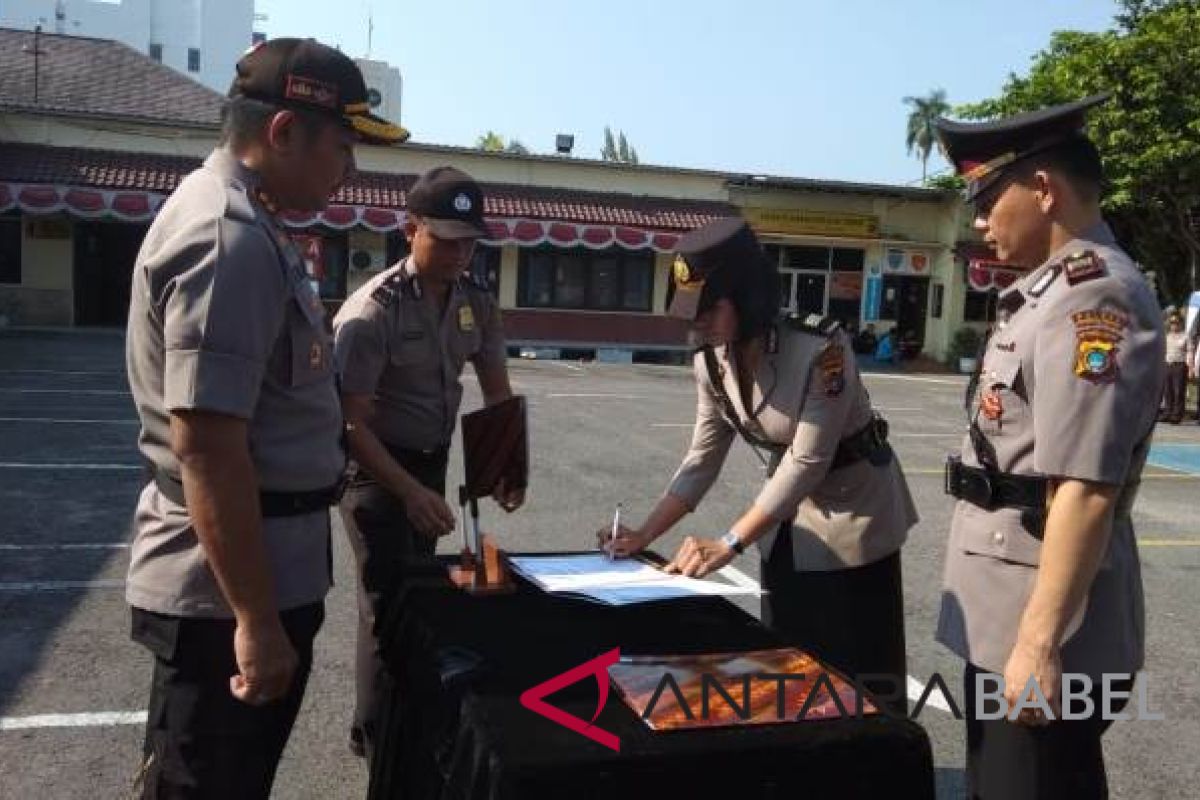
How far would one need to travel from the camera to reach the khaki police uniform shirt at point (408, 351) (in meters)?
3.11

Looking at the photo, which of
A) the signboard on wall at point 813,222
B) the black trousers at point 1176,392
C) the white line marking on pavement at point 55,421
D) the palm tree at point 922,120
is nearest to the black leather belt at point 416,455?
the white line marking on pavement at point 55,421

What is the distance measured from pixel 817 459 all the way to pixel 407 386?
138cm

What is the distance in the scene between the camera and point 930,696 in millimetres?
4121

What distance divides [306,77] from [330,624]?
3288 mm

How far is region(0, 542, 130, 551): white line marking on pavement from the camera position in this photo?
5.73 meters

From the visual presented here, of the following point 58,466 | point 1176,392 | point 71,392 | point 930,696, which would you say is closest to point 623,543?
point 930,696

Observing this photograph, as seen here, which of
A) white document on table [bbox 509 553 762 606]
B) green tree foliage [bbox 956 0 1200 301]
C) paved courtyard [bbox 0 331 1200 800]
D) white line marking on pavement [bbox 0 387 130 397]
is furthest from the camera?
green tree foliage [bbox 956 0 1200 301]

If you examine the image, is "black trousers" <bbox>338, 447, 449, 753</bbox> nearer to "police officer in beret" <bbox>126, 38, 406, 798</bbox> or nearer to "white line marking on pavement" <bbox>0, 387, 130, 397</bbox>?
"police officer in beret" <bbox>126, 38, 406, 798</bbox>

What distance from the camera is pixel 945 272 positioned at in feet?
85.5

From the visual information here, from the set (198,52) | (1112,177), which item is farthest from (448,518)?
(198,52)

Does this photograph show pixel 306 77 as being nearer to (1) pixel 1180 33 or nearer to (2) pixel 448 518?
(2) pixel 448 518

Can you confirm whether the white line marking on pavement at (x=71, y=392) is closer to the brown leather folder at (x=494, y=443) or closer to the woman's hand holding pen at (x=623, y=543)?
the brown leather folder at (x=494, y=443)

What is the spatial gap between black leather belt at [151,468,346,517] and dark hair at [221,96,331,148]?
25.6 inches

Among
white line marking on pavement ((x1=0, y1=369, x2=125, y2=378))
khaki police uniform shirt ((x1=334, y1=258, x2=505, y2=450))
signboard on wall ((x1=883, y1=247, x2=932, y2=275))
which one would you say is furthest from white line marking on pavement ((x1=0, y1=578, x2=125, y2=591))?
signboard on wall ((x1=883, y1=247, x2=932, y2=275))
